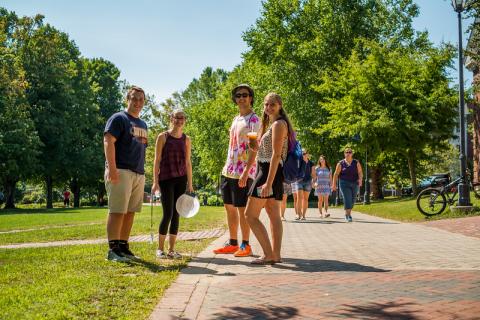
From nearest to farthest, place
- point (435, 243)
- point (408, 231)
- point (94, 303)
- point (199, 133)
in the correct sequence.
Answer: point (94, 303) → point (435, 243) → point (408, 231) → point (199, 133)

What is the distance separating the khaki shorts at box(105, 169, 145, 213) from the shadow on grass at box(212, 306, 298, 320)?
109 inches

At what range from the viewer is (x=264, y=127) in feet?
22.5

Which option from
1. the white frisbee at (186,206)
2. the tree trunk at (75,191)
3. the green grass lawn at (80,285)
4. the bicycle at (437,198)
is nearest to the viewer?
the green grass lawn at (80,285)

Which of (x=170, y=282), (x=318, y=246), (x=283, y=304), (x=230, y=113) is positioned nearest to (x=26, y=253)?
(x=170, y=282)

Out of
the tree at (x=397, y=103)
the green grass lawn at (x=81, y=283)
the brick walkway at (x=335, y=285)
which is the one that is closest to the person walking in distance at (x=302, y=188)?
the brick walkway at (x=335, y=285)

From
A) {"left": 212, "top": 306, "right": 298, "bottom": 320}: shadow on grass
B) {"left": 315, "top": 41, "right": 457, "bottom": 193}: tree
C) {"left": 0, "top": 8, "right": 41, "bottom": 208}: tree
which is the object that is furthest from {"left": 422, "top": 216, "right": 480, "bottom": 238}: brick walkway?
{"left": 0, "top": 8, "right": 41, "bottom": 208}: tree

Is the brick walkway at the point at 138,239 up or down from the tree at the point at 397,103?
down

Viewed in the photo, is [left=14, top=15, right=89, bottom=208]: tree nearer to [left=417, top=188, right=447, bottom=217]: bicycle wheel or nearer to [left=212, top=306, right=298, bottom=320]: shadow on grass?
[left=417, top=188, right=447, bottom=217]: bicycle wheel

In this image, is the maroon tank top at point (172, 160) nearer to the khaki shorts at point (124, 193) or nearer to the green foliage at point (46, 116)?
the khaki shorts at point (124, 193)

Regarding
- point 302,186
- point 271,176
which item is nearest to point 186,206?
point 271,176

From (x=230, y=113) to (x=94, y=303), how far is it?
4434 centimetres

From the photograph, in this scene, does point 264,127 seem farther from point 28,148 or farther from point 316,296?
point 28,148

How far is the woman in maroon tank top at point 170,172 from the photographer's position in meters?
7.14

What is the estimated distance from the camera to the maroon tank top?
7168mm
